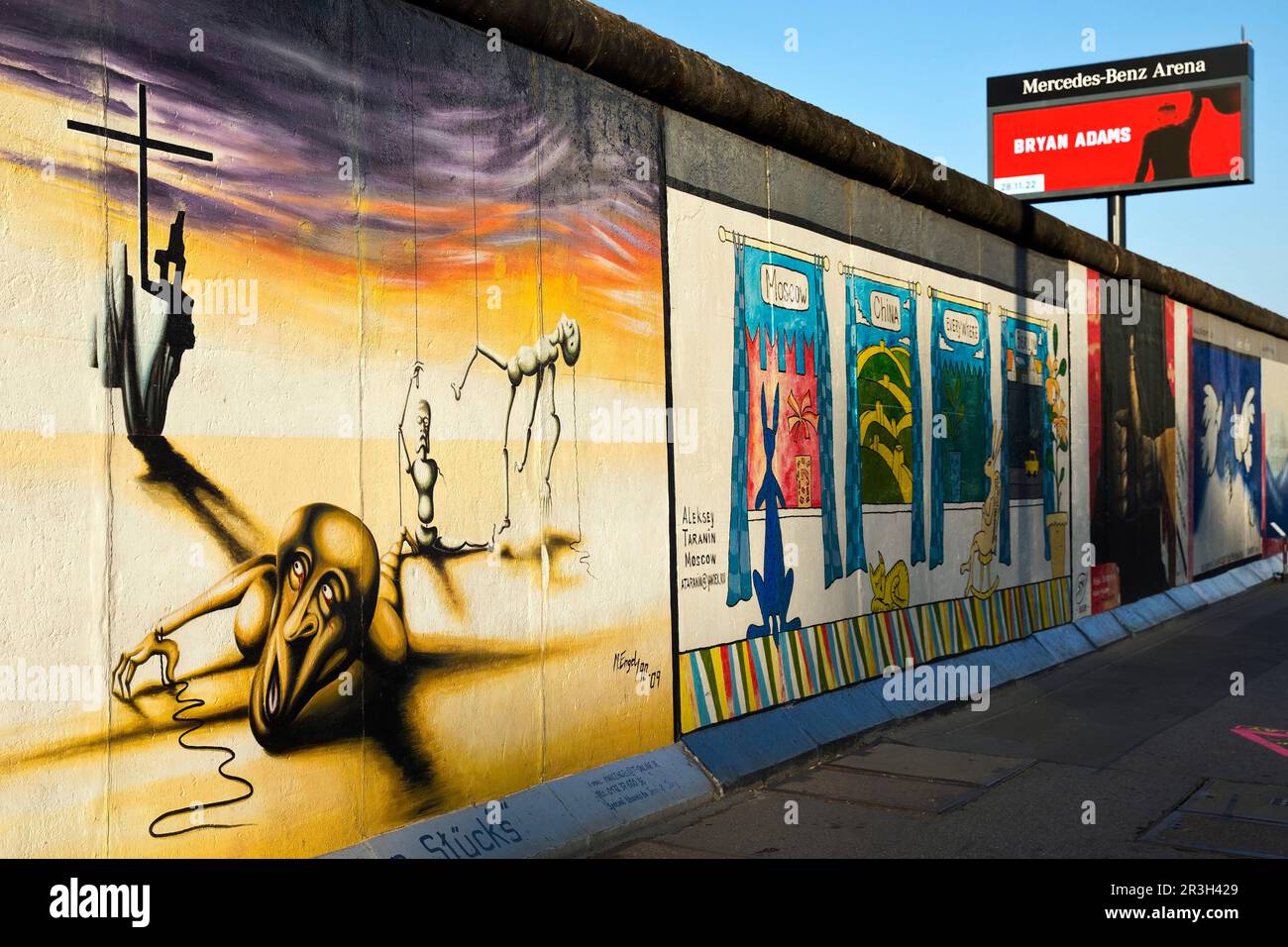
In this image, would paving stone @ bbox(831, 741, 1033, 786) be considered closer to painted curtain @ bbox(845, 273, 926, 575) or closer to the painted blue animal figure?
the painted blue animal figure

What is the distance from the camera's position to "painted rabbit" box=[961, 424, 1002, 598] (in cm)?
1284

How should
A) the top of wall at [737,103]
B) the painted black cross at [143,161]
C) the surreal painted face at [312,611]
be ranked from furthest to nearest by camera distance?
the top of wall at [737,103]
the surreal painted face at [312,611]
the painted black cross at [143,161]

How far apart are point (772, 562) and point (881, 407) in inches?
94.9

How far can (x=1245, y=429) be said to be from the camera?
24250 millimetres

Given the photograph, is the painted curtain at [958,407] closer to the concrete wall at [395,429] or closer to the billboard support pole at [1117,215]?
the concrete wall at [395,429]

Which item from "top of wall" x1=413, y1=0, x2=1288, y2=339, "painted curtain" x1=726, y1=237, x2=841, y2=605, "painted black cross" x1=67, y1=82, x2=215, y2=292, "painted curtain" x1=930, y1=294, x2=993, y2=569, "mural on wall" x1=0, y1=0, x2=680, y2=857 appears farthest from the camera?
"painted curtain" x1=930, y1=294, x2=993, y2=569

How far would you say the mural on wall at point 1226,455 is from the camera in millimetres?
21250

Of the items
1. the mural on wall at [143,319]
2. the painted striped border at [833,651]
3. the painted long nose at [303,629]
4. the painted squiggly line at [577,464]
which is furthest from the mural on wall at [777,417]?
the mural on wall at [143,319]

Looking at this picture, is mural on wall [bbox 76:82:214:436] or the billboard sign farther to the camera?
the billboard sign

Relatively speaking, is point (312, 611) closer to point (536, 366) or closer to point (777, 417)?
point (536, 366)

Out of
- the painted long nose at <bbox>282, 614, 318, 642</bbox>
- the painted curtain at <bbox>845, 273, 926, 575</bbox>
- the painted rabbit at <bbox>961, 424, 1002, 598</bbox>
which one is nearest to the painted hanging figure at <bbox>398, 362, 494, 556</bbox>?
the painted long nose at <bbox>282, 614, 318, 642</bbox>

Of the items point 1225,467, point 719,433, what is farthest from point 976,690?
point 1225,467

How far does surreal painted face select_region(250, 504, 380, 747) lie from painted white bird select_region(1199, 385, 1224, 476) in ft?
60.4
